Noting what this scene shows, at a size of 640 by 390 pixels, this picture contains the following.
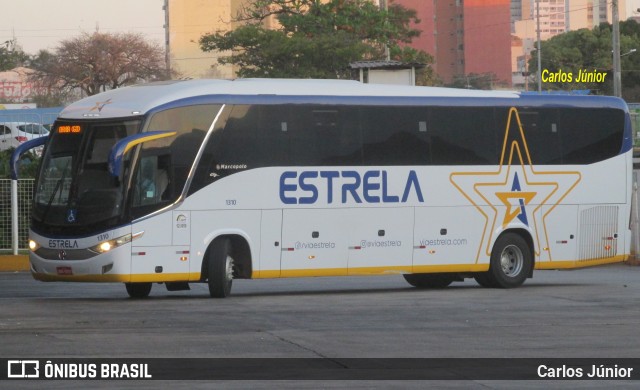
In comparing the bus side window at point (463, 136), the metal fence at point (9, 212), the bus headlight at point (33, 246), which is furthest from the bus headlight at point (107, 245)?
the metal fence at point (9, 212)

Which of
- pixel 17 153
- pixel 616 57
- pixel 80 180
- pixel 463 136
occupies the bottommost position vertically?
pixel 80 180

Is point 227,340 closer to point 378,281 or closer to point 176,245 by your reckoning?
point 176,245

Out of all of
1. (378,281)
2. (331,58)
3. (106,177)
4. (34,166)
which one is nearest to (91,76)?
(331,58)

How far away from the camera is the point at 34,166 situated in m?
33.4

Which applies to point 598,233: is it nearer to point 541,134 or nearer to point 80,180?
point 541,134

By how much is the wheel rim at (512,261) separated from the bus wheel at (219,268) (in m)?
5.22

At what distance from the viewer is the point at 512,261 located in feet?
78.0

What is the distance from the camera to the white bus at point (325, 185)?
2034 centimetres

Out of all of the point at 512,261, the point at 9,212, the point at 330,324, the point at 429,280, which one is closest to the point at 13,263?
the point at 9,212

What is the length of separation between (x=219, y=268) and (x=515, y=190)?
227 inches

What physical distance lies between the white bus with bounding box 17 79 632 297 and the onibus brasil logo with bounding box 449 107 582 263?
0.03 metres

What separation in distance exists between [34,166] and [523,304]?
16839mm

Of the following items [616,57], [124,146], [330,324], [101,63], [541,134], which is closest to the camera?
[330,324]

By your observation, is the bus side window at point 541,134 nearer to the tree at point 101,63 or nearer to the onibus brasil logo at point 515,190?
the onibus brasil logo at point 515,190
